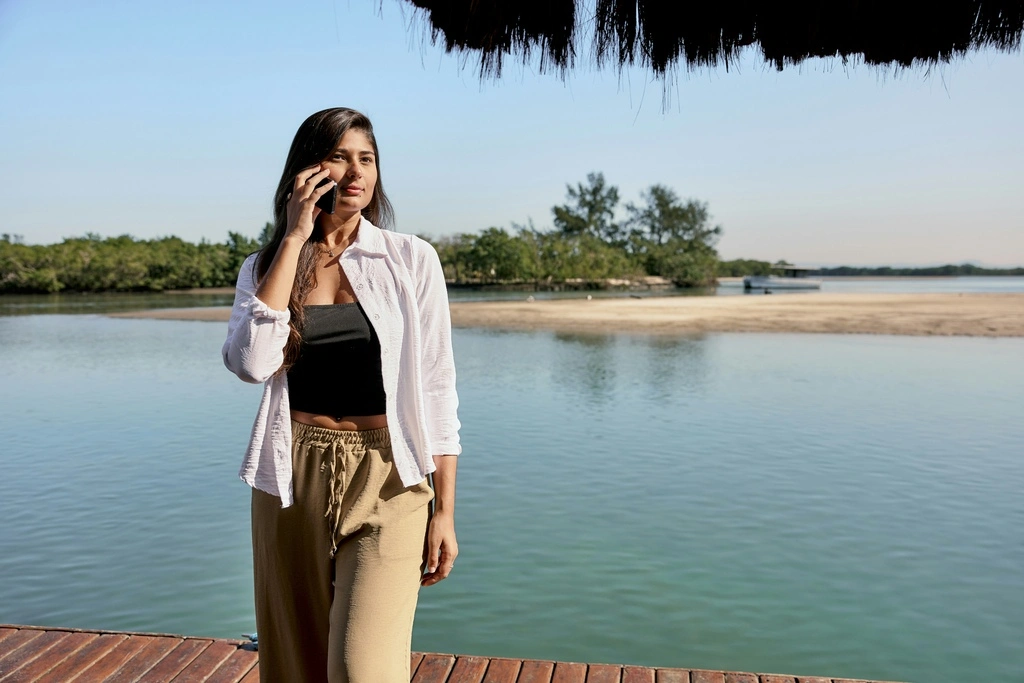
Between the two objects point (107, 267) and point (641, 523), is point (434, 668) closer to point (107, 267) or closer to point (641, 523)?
point (641, 523)

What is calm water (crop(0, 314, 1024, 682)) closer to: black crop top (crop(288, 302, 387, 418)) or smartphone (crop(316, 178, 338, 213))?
black crop top (crop(288, 302, 387, 418))

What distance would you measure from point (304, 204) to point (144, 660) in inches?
79.0

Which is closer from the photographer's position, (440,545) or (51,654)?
(440,545)

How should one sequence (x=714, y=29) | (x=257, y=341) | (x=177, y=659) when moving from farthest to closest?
1. (x=177, y=659)
2. (x=714, y=29)
3. (x=257, y=341)

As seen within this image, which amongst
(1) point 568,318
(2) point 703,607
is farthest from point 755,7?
(1) point 568,318

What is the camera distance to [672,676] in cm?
294

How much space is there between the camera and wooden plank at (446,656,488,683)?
2.89 m

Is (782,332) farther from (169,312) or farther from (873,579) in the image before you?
(169,312)

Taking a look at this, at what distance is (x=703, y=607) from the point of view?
4.72 m

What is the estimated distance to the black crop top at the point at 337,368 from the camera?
5.64ft

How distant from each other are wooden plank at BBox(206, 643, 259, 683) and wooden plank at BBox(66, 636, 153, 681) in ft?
1.07

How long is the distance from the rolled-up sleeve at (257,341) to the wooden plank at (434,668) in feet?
5.23

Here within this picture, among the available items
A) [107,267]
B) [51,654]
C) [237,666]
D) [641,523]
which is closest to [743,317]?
[641,523]

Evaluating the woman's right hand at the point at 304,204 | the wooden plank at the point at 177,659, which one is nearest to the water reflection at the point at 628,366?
the wooden plank at the point at 177,659
